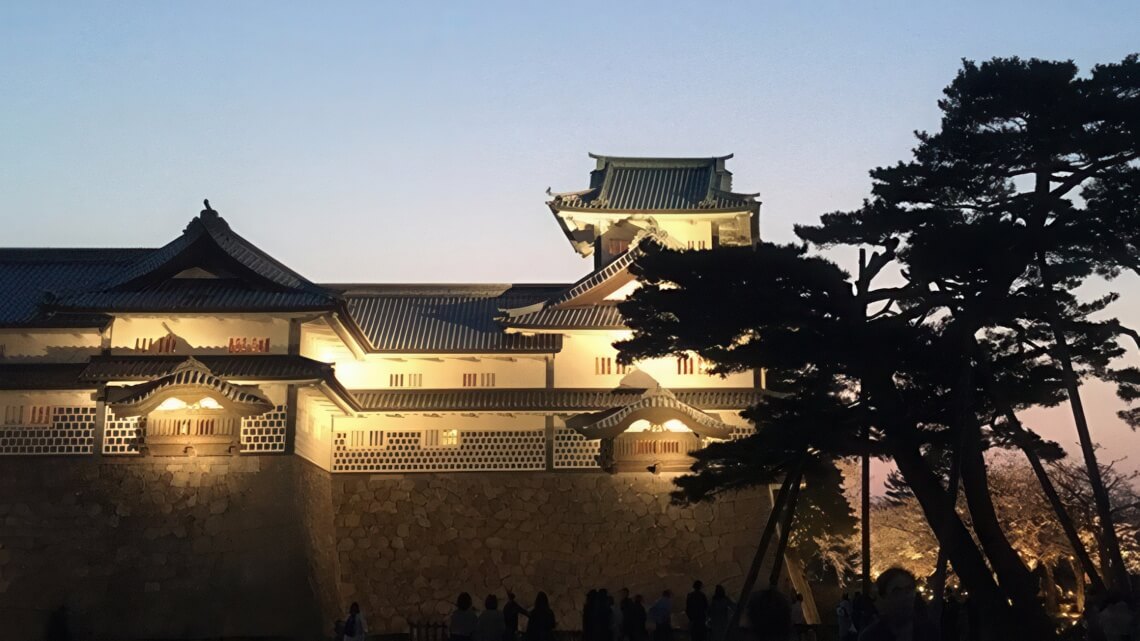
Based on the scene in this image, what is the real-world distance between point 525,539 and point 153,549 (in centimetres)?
898

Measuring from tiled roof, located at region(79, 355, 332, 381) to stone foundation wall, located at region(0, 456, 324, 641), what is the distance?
1.87 metres

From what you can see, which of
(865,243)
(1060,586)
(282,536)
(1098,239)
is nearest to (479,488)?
(282,536)

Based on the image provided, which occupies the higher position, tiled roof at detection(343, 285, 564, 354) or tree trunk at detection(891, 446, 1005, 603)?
tiled roof at detection(343, 285, 564, 354)

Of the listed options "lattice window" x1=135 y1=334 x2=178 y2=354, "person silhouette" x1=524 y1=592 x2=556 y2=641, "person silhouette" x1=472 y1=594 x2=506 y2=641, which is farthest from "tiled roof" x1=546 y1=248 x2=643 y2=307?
"person silhouette" x1=472 y1=594 x2=506 y2=641

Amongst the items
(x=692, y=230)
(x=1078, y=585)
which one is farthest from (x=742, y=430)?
(x=1078, y=585)

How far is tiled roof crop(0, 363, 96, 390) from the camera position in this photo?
27203 mm

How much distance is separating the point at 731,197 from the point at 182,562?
17.6 meters

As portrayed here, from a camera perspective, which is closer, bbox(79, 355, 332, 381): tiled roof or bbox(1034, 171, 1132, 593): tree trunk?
bbox(1034, 171, 1132, 593): tree trunk

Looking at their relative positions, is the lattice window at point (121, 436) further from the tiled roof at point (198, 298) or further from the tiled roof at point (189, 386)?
the tiled roof at point (198, 298)

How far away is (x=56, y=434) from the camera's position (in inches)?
1070

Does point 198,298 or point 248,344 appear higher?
point 198,298

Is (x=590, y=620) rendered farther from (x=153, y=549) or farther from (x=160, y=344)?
(x=160, y=344)

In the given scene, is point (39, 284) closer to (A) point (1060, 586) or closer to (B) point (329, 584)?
(B) point (329, 584)

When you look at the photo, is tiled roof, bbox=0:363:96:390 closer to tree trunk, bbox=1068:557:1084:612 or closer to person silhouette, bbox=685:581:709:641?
person silhouette, bbox=685:581:709:641
